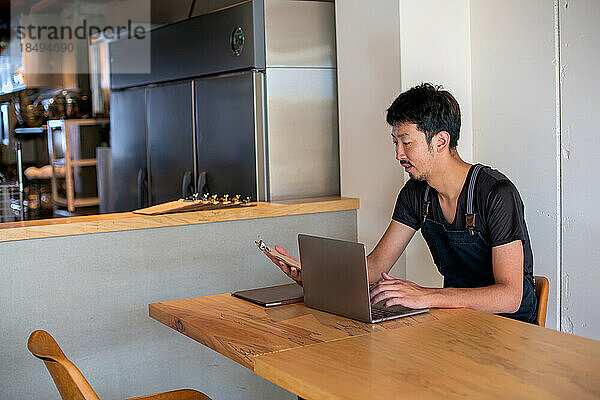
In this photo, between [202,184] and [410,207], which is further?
[202,184]

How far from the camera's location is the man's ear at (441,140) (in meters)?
2.40

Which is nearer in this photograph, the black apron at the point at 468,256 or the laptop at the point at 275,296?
the laptop at the point at 275,296

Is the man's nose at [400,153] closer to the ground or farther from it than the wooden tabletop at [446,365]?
farther from it

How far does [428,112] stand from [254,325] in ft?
3.18

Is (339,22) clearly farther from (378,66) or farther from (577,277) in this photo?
(577,277)

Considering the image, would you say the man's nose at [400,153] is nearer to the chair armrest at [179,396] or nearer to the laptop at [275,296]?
the laptop at [275,296]

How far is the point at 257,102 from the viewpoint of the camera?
3445mm

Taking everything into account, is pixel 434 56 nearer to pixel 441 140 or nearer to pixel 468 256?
pixel 441 140

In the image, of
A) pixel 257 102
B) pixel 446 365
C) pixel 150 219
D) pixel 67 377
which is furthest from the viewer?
pixel 257 102

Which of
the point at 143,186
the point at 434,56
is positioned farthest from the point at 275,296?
the point at 143,186

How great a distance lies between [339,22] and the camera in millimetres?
3482

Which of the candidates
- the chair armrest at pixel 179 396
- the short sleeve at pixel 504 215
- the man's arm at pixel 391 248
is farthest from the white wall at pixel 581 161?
the chair armrest at pixel 179 396

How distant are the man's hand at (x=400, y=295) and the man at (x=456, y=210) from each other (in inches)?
8.9

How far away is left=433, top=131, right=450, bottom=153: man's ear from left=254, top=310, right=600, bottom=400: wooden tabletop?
0.77 metres
